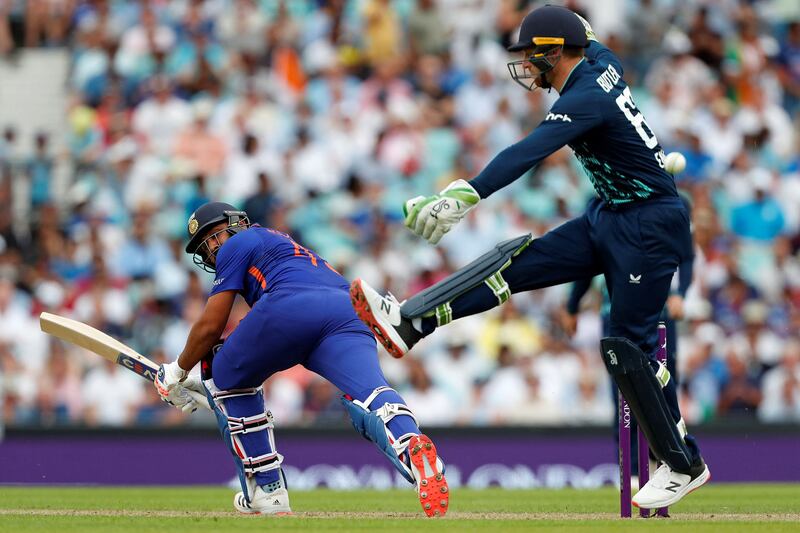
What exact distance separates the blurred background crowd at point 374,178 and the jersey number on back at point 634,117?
229 inches

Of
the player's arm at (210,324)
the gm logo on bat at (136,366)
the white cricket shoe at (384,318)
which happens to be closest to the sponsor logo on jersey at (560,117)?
the white cricket shoe at (384,318)

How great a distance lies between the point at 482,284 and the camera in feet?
24.5

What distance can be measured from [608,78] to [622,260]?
94 centimetres

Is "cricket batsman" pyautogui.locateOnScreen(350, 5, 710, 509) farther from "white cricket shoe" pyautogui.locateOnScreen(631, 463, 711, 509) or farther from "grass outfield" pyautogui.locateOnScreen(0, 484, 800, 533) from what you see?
"grass outfield" pyautogui.locateOnScreen(0, 484, 800, 533)

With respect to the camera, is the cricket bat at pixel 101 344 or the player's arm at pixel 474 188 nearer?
the player's arm at pixel 474 188

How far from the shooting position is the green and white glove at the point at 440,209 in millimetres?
6926

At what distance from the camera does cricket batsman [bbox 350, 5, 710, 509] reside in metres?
7.31

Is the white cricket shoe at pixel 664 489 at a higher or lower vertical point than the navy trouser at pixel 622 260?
lower

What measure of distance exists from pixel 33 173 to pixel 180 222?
2073 millimetres

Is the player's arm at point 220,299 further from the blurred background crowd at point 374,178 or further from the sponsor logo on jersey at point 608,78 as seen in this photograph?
the blurred background crowd at point 374,178

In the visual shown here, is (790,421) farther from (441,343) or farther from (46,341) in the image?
(46,341)

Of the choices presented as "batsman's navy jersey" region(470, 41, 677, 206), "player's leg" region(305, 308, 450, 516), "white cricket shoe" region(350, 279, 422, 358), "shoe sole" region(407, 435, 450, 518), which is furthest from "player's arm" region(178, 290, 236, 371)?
"batsman's navy jersey" region(470, 41, 677, 206)

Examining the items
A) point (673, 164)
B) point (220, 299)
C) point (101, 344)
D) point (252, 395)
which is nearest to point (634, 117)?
Answer: point (673, 164)

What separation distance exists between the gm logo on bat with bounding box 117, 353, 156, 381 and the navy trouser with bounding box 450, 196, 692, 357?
245 cm
